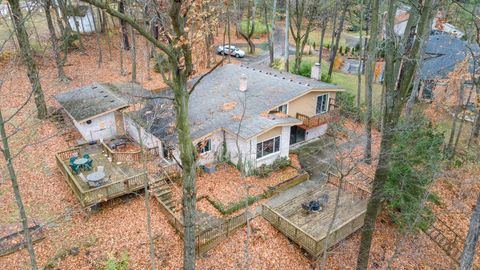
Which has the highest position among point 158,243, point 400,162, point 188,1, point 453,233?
point 188,1

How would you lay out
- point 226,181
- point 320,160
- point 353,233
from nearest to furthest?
point 353,233 < point 226,181 < point 320,160

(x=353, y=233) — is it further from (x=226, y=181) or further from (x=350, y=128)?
(x=350, y=128)

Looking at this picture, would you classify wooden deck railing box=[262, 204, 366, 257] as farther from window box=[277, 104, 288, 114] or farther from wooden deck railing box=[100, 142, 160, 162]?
window box=[277, 104, 288, 114]

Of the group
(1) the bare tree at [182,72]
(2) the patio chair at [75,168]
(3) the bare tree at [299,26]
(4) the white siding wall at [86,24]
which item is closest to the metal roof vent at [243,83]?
(3) the bare tree at [299,26]

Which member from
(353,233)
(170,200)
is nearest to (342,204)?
(353,233)

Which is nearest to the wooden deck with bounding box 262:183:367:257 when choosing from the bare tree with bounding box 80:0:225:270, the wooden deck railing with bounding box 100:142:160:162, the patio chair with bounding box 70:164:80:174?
the bare tree with bounding box 80:0:225:270
